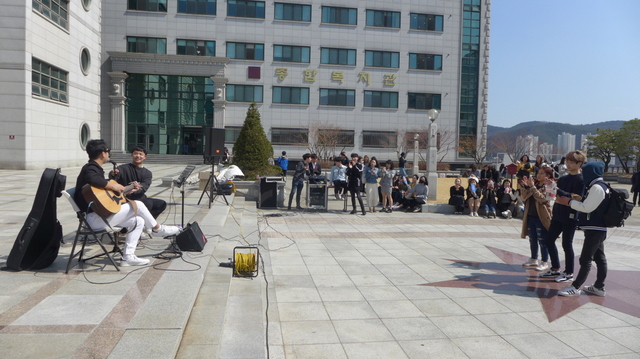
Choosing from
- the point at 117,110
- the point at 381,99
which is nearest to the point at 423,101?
the point at 381,99

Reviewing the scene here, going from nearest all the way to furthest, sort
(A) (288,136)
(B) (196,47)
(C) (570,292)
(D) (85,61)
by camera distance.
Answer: (C) (570,292), (D) (85,61), (B) (196,47), (A) (288,136)

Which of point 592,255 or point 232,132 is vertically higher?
point 232,132

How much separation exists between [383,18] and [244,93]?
14887 millimetres

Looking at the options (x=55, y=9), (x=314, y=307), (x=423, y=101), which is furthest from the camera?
(x=423, y=101)

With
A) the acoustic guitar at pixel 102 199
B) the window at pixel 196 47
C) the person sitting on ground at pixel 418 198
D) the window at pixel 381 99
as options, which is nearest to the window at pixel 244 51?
the window at pixel 196 47

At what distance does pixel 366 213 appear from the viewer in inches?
607

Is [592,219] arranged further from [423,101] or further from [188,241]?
[423,101]

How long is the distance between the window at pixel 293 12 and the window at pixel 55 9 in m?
18.3

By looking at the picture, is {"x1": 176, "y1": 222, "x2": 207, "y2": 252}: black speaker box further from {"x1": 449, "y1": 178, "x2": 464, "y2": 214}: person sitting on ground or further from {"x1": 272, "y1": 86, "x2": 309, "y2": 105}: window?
{"x1": 272, "y1": 86, "x2": 309, "y2": 105}: window

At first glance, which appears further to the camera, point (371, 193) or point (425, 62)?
point (425, 62)

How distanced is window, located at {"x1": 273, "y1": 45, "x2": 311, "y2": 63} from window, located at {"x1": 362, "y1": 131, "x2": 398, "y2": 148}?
29.3 ft

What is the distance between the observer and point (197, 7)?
41.3 metres

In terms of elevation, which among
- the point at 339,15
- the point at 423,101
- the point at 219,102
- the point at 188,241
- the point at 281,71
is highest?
the point at 339,15

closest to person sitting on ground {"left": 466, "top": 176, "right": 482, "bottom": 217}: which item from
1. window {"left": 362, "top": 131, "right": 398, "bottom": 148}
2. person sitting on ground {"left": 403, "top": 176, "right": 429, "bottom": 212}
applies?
person sitting on ground {"left": 403, "top": 176, "right": 429, "bottom": 212}
